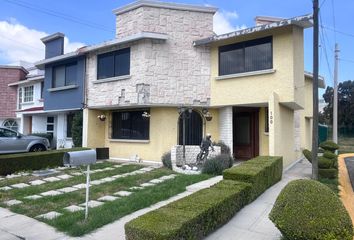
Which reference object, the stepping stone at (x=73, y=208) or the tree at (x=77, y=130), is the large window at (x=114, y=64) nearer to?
the tree at (x=77, y=130)

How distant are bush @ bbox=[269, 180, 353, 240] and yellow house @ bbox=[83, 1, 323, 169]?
25.6 ft

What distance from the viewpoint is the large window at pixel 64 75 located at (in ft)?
57.6

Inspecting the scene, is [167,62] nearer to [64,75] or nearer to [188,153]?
[188,153]

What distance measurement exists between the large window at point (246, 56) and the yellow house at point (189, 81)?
42mm

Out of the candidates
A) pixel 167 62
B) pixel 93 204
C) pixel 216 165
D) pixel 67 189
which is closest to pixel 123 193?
pixel 93 204

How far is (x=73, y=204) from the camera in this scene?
773 cm

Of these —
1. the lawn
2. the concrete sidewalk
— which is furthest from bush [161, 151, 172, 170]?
the concrete sidewalk

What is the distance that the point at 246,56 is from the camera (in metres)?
13.6

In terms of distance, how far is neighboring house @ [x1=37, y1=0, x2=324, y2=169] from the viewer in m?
12.8

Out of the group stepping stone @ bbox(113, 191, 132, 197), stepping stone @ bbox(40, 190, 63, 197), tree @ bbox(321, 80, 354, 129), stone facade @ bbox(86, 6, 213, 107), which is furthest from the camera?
tree @ bbox(321, 80, 354, 129)

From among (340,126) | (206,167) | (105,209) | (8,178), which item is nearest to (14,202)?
(105,209)

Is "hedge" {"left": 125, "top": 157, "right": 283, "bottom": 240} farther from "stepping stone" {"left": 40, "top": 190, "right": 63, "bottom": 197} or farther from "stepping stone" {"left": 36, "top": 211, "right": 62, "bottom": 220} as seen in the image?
"stepping stone" {"left": 40, "top": 190, "right": 63, "bottom": 197}

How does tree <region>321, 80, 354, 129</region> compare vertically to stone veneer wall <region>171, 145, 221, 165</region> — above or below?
above

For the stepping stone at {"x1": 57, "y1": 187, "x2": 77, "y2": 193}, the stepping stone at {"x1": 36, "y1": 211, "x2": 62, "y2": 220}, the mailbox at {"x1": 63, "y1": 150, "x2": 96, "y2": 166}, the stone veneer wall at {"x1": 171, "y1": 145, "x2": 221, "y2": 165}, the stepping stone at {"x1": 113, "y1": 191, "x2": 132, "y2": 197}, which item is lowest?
the stepping stone at {"x1": 36, "y1": 211, "x2": 62, "y2": 220}
